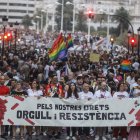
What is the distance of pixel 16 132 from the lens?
16.2 meters

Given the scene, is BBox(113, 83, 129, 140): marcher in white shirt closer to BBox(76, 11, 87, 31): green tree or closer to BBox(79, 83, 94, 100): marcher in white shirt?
BBox(79, 83, 94, 100): marcher in white shirt

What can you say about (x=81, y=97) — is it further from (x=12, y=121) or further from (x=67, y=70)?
(x=67, y=70)

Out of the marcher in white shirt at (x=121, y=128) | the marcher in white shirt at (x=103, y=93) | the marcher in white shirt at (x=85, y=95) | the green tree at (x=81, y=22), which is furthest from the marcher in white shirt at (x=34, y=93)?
the green tree at (x=81, y=22)

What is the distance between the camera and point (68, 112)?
15.9 meters

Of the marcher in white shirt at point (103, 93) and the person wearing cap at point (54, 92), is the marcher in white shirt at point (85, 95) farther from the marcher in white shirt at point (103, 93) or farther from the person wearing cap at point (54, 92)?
the person wearing cap at point (54, 92)

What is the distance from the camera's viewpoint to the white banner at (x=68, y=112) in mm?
15758

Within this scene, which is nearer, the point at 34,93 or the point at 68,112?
the point at 68,112

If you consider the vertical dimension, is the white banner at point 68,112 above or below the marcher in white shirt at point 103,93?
below

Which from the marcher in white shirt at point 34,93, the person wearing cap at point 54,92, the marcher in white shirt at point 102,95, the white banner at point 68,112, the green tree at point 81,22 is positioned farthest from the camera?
the green tree at point 81,22

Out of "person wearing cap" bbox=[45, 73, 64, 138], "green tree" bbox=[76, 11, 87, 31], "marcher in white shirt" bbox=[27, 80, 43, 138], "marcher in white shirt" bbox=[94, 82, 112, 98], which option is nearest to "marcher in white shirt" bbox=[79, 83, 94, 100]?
"marcher in white shirt" bbox=[94, 82, 112, 98]

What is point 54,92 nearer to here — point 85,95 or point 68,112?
point 85,95

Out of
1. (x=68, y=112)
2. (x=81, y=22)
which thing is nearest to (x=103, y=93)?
(x=68, y=112)

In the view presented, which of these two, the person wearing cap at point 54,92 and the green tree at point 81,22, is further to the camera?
the green tree at point 81,22

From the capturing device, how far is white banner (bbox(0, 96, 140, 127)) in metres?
15.8
